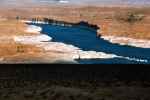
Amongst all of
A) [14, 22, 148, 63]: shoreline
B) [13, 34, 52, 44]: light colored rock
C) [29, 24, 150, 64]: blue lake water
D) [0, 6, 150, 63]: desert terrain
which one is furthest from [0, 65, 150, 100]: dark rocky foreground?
[13, 34, 52, 44]: light colored rock

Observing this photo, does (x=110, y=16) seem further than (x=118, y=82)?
Yes

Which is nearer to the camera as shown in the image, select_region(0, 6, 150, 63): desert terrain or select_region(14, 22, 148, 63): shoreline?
select_region(14, 22, 148, 63): shoreline

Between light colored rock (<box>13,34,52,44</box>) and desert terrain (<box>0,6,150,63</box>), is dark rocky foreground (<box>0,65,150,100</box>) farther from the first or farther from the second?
light colored rock (<box>13,34,52,44</box>)

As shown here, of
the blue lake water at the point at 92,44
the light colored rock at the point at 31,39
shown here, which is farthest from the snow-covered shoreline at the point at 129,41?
the light colored rock at the point at 31,39

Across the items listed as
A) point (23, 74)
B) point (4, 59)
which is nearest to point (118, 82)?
point (23, 74)

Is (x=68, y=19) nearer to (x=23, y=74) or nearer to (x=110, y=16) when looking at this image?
(x=110, y=16)

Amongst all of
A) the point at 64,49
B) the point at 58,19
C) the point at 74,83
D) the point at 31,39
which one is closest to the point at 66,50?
the point at 64,49
